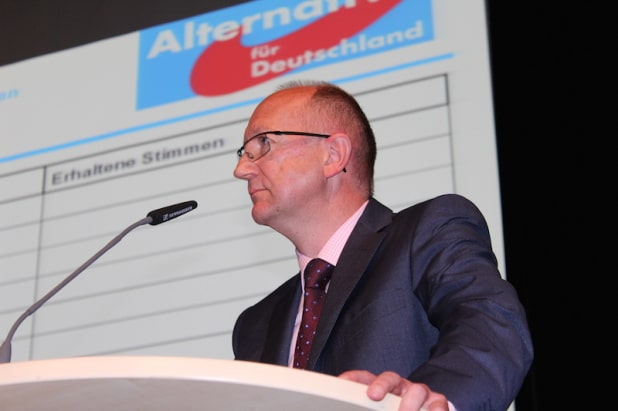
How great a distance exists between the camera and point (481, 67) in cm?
286

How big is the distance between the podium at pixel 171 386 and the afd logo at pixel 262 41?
2164 mm

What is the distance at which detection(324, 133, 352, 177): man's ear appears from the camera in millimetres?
2316

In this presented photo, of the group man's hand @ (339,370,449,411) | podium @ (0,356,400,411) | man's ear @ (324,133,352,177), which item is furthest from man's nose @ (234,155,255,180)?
podium @ (0,356,400,411)

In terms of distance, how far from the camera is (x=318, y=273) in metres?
2.06

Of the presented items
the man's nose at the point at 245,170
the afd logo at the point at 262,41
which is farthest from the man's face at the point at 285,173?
the afd logo at the point at 262,41

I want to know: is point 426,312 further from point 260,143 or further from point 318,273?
point 260,143

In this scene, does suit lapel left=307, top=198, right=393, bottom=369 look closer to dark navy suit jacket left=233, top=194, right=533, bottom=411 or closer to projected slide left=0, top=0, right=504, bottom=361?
dark navy suit jacket left=233, top=194, right=533, bottom=411

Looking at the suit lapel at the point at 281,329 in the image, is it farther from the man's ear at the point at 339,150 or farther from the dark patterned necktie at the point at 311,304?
the man's ear at the point at 339,150

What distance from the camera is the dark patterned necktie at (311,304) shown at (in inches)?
75.6

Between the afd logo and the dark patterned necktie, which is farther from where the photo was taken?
the afd logo

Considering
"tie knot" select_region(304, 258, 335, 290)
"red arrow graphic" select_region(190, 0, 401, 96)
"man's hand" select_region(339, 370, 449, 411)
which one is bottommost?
"man's hand" select_region(339, 370, 449, 411)

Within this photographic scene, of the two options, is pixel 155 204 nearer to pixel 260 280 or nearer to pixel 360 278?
pixel 260 280

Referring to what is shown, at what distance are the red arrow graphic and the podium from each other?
223 cm

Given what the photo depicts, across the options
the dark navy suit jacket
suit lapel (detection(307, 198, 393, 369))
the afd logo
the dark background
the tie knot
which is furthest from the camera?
the afd logo
